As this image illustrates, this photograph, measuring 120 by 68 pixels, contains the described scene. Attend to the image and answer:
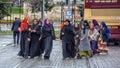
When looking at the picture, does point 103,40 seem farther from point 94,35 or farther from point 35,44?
point 35,44

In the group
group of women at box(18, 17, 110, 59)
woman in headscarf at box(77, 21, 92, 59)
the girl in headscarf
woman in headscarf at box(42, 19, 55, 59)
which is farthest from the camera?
the girl in headscarf

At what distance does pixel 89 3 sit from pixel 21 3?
4813cm

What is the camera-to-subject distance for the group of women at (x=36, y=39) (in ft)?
77.0

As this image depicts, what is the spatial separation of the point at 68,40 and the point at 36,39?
154cm

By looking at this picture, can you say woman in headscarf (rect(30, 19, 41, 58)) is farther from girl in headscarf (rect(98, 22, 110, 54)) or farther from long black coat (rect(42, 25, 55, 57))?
girl in headscarf (rect(98, 22, 110, 54))

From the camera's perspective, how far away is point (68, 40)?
23688 mm

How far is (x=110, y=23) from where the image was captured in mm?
33969

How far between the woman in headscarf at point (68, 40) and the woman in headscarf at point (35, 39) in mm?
1201

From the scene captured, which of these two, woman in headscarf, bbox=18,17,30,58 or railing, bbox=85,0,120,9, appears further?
railing, bbox=85,0,120,9

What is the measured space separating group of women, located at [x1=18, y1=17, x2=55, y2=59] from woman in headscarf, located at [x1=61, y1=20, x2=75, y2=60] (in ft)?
1.74

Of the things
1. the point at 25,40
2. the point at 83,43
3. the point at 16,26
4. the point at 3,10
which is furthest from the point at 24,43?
the point at 3,10

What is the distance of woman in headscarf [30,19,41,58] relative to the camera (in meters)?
23.6

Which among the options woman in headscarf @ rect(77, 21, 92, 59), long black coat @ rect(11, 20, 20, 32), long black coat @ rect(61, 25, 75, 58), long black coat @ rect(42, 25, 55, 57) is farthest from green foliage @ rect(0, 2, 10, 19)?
long black coat @ rect(61, 25, 75, 58)

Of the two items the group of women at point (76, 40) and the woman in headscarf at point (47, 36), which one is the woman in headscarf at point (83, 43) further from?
the woman in headscarf at point (47, 36)
